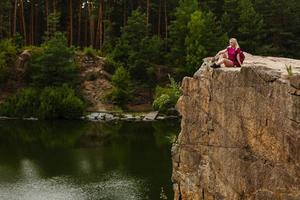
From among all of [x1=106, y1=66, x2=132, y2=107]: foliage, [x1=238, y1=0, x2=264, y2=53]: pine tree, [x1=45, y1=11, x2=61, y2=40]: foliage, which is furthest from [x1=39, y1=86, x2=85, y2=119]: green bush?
[x1=238, y1=0, x2=264, y2=53]: pine tree

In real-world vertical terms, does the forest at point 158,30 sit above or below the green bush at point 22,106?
above

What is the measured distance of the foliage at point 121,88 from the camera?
6981 cm

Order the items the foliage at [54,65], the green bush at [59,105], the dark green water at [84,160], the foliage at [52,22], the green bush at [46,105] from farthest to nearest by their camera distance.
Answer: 1. the foliage at [52,22]
2. the foliage at [54,65]
3. the green bush at [46,105]
4. the green bush at [59,105]
5. the dark green water at [84,160]

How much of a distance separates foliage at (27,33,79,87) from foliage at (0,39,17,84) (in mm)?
3721

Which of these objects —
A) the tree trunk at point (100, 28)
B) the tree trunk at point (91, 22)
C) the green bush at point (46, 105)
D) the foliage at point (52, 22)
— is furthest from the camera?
the tree trunk at point (91, 22)

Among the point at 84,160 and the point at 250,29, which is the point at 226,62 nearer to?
the point at 84,160

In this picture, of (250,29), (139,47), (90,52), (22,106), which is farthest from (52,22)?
(250,29)

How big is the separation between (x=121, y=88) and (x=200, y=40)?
12297 mm

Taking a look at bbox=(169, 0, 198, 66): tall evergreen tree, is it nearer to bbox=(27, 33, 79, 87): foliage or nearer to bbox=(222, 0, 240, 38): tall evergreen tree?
bbox=(222, 0, 240, 38): tall evergreen tree

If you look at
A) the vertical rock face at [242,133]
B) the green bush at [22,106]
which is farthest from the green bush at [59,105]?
the vertical rock face at [242,133]

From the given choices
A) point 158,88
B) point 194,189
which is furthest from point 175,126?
point 194,189

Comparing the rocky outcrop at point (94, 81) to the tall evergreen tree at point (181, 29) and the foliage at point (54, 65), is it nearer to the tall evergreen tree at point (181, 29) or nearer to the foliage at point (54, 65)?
the foliage at point (54, 65)

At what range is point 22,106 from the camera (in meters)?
67.5

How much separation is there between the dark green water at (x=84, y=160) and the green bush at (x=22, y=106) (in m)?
2.79
